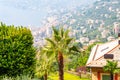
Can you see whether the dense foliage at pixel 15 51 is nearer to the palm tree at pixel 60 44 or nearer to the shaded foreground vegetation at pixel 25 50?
the shaded foreground vegetation at pixel 25 50

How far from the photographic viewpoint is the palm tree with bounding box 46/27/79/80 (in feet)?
154

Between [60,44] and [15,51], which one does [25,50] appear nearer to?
[15,51]

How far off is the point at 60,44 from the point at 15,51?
7.74 m

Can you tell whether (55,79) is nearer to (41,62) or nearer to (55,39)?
(41,62)

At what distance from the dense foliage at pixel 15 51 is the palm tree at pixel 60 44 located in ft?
18.6

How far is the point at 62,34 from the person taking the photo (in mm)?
48062

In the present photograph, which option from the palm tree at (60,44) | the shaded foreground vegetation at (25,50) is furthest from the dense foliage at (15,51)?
the palm tree at (60,44)

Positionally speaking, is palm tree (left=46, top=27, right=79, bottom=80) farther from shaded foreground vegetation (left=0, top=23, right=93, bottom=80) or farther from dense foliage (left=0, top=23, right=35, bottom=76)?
dense foliage (left=0, top=23, right=35, bottom=76)

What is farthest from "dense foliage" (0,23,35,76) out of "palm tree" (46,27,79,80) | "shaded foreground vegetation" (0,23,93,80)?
"palm tree" (46,27,79,80)

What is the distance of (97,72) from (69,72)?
81498 millimetres

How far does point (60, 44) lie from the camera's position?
47.6 metres

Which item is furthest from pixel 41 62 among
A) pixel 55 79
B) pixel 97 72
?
pixel 55 79

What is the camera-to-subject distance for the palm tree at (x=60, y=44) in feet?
154

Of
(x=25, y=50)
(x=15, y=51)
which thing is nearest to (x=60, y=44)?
(x=25, y=50)
